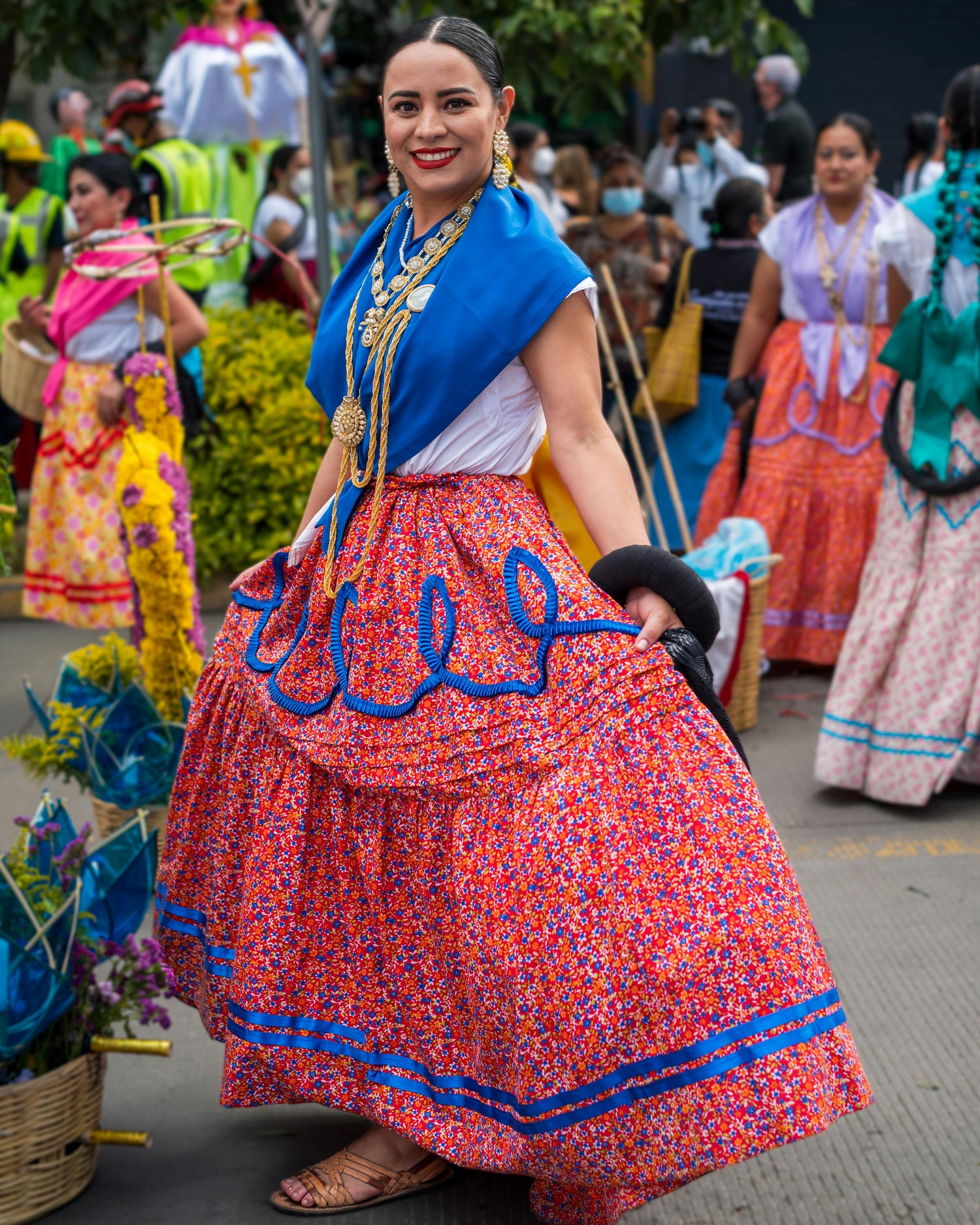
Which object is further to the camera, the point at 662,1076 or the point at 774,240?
the point at 774,240

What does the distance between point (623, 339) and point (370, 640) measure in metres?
4.67

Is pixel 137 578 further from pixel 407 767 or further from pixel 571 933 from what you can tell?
pixel 571 933

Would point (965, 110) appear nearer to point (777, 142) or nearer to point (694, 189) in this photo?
point (777, 142)

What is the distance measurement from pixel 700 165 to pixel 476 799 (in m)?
9.01

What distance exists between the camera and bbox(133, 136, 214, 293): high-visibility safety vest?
8.13 m

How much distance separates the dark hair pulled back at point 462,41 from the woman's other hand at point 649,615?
90 cm

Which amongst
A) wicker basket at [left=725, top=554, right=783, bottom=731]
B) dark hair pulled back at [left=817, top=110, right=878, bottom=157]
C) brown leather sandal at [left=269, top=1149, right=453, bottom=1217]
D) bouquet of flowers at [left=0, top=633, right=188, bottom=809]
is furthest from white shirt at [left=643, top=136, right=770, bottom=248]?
brown leather sandal at [left=269, top=1149, right=453, bottom=1217]

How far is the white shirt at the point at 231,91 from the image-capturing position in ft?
30.0

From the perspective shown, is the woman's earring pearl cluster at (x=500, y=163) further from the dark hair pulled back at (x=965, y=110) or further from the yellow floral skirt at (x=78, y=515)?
the yellow floral skirt at (x=78, y=515)

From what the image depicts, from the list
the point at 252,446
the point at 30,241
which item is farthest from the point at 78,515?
the point at 30,241

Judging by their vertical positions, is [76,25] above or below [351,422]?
above

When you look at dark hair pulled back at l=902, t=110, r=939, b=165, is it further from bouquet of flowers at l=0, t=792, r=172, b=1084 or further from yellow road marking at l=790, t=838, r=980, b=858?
bouquet of flowers at l=0, t=792, r=172, b=1084

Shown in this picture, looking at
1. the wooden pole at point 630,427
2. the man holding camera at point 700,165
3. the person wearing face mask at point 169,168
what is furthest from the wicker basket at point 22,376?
the man holding camera at point 700,165

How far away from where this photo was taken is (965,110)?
14.1 ft
